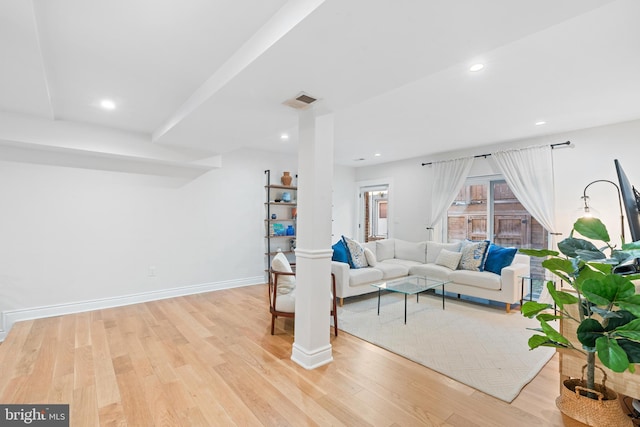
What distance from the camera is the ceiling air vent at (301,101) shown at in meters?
2.32

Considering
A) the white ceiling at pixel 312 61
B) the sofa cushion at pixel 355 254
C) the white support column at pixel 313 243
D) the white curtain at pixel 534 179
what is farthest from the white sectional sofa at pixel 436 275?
the white ceiling at pixel 312 61

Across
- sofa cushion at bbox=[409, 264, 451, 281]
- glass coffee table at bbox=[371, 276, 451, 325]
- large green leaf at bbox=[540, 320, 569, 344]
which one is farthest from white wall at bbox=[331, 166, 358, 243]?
large green leaf at bbox=[540, 320, 569, 344]

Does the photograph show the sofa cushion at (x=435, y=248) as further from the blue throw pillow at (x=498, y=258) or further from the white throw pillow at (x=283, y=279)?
the white throw pillow at (x=283, y=279)

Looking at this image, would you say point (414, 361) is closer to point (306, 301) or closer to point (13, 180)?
point (306, 301)

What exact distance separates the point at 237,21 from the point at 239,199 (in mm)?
3749

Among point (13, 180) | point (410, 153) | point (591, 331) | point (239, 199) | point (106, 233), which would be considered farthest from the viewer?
point (410, 153)

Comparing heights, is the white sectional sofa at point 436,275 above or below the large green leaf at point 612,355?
below

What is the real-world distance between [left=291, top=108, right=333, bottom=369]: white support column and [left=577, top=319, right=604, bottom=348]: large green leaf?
1688 millimetres

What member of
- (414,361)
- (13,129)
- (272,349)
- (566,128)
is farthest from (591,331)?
(13,129)

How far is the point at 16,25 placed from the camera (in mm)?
1668

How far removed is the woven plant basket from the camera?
1651mm

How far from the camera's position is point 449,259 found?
4.68 meters

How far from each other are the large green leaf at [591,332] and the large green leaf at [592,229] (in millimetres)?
489

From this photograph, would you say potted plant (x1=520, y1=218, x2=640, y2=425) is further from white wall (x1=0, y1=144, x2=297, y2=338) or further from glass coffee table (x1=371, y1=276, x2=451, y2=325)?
white wall (x1=0, y1=144, x2=297, y2=338)
